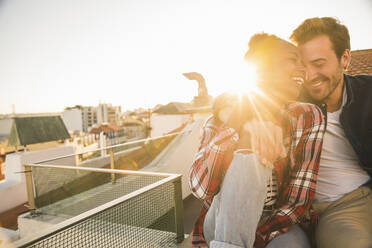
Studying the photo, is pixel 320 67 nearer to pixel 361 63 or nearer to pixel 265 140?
pixel 265 140

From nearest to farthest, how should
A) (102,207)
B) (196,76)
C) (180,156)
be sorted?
1. (102,207)
2. (180,156)
3. (196,76)

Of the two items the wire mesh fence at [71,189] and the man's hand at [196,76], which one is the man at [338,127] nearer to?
the wire mesh fence at [71,189]

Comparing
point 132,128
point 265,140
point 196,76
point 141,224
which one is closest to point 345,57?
point 265,140

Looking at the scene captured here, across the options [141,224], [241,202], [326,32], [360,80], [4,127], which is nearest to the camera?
[241,202]

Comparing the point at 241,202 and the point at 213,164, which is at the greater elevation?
the point at 213,164

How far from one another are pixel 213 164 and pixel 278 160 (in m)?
0.31

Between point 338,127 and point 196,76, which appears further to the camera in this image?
point 196,76

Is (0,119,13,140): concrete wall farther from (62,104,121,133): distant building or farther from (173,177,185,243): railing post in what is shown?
(173,177,185,243): railing post

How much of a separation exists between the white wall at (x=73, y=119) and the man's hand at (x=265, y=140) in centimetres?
9998

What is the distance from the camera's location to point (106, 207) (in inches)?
50.0

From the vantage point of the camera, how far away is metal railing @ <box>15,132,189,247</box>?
1262 mm

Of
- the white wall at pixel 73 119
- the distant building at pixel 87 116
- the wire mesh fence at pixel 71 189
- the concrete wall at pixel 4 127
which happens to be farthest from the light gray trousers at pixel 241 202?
the white wall at pixel 73 119

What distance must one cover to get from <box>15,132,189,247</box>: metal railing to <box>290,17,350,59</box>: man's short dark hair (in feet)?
4.92

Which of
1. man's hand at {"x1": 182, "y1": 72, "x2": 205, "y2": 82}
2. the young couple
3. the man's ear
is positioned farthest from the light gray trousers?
man's hand at {"x1": 182, "y1": 72, "x2": 205, "y2": 82}
